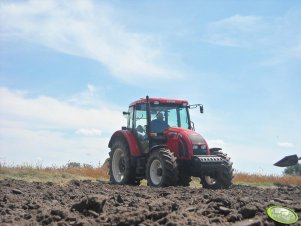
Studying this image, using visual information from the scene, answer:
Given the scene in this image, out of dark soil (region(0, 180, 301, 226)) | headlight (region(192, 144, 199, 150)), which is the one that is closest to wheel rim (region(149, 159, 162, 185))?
headlight (region(192, 144, 199, 150))

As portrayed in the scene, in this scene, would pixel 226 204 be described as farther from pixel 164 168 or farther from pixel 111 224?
pixel 164 168

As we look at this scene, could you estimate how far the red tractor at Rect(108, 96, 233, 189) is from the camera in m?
10.6

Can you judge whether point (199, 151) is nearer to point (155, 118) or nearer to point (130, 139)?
point (155, 118)

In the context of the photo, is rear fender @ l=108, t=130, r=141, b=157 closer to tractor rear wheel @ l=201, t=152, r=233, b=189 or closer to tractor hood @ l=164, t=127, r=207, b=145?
tractor hood @ l=164, t=127, r=207, b=145

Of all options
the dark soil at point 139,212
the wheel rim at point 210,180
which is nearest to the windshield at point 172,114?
the wheel rim at point 210,180

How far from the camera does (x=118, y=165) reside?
13367 mm

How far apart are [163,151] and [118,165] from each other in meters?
A: 3.17

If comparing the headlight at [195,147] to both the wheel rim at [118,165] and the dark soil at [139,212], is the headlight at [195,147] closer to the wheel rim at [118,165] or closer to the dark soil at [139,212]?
the wheel rim at [118,165]

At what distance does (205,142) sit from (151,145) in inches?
54.6

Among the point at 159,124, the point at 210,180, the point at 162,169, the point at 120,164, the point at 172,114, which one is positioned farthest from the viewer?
the point at 120,164

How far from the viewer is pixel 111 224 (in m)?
4.95

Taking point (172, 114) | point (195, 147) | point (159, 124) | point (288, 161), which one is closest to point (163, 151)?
point (195, 147)

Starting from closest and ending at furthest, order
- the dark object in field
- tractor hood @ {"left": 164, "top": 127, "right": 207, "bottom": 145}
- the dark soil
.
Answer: the dark soil < the dark object in field < tractor hood @ {"left": 164, "top": 127, "right": 207, "bottom": 145}

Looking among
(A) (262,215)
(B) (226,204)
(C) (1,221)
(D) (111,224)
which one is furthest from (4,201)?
(A) (262,215)
